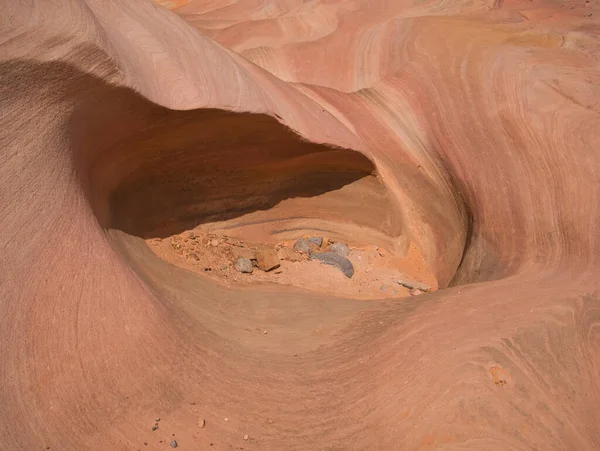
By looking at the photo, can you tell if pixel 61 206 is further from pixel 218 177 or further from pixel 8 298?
pixel 218 177

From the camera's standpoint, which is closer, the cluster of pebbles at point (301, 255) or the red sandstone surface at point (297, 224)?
the red sandstone surface at point (297, 224)

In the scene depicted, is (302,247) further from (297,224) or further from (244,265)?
(244,265)

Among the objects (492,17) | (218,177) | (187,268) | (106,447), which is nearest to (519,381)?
(106,447)

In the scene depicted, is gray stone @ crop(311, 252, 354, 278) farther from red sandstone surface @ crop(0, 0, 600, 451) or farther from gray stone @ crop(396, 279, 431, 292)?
gray stone @ crop(396, 279, 431, 292)

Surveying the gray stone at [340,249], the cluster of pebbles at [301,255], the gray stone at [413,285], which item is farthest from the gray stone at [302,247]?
the gray stone at [413,285]

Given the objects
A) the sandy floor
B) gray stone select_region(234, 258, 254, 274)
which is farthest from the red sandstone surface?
gray stone select_region(234, 258, 254, 274)

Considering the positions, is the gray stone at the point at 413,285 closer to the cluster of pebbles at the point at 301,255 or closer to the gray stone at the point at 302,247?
the cluster of pebbles at the point at 301,255

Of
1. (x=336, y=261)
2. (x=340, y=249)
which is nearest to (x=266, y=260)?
(x=336, y=261)
